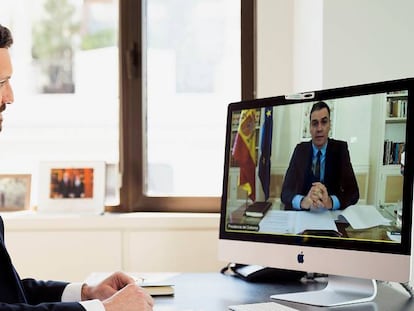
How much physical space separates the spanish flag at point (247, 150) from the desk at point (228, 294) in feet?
0.87

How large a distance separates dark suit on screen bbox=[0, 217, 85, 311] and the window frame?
1.18m

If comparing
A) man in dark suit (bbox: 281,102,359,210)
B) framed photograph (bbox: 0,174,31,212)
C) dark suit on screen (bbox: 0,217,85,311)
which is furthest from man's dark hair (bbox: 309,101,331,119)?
framed photograph (bbox: 0,174,31,212)

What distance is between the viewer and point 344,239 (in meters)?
1.72

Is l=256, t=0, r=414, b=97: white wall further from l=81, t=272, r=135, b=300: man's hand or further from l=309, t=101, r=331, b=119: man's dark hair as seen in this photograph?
l=81, t=272, r=135, b=300: man's hand

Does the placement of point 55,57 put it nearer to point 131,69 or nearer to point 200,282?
point 131,69

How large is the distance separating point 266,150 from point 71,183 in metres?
1.34

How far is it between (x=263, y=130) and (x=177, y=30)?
4.37ft

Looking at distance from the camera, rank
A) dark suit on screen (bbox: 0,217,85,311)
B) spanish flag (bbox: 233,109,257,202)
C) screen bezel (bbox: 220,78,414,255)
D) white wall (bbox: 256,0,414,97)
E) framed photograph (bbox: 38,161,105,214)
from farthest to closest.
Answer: framed photograph (bbox: 38,161,105,214) < white wall (bbox: 256,0,414,97) < spanish flag (bbox: 233,109,257,202) < screen bezel (bbox: 220,78,414,255) < dark suit on screen (bbox: 0,217,85,311)

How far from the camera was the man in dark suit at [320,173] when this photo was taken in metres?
1.74

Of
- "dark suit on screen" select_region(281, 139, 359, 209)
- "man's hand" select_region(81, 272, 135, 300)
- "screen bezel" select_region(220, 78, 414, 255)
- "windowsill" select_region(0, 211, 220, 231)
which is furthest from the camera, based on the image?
"windowsill" select_region(0, 211, 220, 231)

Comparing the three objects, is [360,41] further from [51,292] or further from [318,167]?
[51,292]

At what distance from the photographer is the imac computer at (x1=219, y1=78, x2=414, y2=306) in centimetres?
165

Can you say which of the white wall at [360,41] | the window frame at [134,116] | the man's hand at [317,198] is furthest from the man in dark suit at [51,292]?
the window frame at [134,116]

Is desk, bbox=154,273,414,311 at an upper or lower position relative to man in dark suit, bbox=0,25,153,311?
lower
